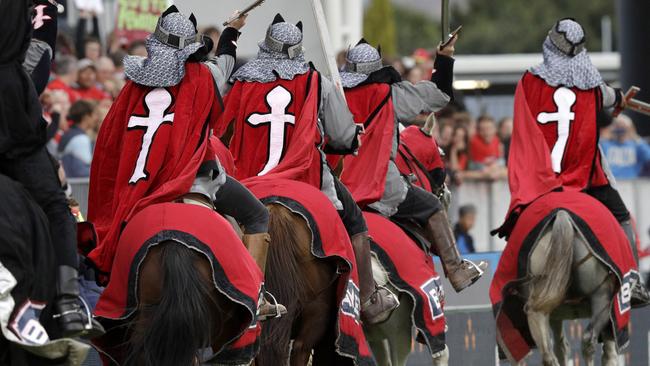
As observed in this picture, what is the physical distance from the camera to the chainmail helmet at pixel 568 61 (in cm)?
1325

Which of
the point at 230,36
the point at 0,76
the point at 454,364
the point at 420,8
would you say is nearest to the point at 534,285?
the point at 454,364

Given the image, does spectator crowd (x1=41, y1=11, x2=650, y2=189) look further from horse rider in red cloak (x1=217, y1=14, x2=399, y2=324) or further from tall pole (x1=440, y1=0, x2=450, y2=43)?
horse rider in red cloak (x1=217, y1=14, x2=399, y2=324)

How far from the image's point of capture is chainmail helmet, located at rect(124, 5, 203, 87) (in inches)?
383

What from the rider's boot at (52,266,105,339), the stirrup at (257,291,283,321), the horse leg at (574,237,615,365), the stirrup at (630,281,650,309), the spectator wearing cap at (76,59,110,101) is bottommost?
the stirrup at (630,281,650,309)

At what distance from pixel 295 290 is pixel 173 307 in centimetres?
156

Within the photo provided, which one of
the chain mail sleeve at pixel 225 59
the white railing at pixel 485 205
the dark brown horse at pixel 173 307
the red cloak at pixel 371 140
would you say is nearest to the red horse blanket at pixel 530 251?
the red cloak at pixel 371 140

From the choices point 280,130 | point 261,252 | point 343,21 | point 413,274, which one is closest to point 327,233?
point 261,252

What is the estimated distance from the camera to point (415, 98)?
12719mm

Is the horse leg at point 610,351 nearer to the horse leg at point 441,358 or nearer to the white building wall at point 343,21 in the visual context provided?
the horse leg at point 441,358

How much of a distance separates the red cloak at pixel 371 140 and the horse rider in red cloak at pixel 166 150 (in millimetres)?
2372

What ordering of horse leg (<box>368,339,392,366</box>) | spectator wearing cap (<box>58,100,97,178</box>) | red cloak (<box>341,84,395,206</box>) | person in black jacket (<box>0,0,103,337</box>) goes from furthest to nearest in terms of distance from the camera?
spectator wearing cap (<box>58,100,97,178</box>), horse leg (<box>368,339,392,366</box>), red cloak (<box>341,84,395,206</box>), person in black jacket (<box>0,0,103,337</box>)

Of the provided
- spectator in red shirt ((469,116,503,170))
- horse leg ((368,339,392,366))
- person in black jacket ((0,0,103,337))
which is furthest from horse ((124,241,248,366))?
spectator in red shirt ((469,116,503,170))

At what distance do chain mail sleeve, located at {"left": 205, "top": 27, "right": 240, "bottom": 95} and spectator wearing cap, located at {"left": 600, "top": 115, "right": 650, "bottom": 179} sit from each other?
1017 centimetres

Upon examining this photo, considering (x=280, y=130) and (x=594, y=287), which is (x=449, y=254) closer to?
(x=594, y=287)
